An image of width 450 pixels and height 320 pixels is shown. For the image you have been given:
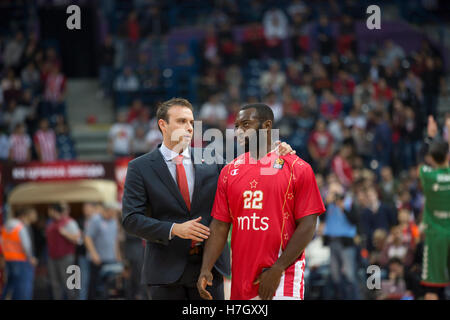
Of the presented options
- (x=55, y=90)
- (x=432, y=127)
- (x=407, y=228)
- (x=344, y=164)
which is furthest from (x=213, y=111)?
(x=432, y=127)

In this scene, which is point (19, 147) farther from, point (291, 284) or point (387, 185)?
point (291, 284)

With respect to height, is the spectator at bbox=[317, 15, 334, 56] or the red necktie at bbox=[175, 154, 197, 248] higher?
the spectator at bbox=[317, 15, 334, 56]

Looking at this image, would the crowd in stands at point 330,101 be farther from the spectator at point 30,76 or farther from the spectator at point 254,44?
the spectator at point 30,76

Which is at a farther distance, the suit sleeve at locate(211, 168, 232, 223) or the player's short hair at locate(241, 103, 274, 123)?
the suit sleeve at locate(211, 168, 232, 223)

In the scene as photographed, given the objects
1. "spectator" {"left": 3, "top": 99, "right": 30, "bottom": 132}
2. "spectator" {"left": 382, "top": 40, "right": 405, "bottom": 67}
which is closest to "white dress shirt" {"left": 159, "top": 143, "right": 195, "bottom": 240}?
"spectator" {"left": 3, "top": 99, "right": 30, "bottom": 132}

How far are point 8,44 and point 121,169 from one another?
7055mm

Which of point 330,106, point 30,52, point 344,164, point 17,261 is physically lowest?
point 17,261

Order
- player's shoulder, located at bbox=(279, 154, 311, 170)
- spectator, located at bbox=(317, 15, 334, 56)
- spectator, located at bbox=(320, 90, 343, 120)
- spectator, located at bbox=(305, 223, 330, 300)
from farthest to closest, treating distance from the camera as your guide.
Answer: spectator, located at bbox=(317, 15, 334, 56) < spectator, located at bbox=(320, 90, 343, 120) < spectator, located at bbox=(305, 223, 330, 300) < player's shoulder, located at bbox=(279, 154, 311, 170)

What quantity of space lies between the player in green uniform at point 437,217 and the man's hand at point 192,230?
3.58 metres

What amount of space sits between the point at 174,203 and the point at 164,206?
8 centimetres

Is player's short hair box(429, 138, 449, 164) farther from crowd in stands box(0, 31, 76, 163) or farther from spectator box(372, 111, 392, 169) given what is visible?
crowd in stands box(0, 31, 76, 163)

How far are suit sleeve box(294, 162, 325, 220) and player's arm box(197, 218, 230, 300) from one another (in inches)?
21.6

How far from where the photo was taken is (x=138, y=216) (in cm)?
482

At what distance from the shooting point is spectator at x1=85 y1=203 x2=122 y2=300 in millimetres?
11469
